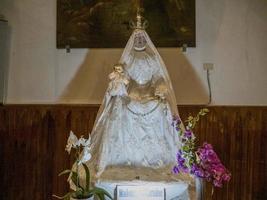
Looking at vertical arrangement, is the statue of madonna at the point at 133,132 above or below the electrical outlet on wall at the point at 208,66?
below

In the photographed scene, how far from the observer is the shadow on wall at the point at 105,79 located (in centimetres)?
383

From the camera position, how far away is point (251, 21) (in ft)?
12.5

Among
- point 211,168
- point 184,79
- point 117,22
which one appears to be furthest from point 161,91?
point 117,22

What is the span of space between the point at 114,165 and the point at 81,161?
45cm

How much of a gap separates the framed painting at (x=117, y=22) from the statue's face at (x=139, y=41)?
1.08 meters

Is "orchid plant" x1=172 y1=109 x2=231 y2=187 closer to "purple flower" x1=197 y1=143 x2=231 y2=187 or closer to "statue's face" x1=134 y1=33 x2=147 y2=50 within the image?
"purple flower" x1=197 y1=143 x2=231 y2=187

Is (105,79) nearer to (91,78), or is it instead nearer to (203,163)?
(91,78)

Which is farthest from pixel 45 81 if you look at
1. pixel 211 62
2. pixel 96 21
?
pixel 211 62

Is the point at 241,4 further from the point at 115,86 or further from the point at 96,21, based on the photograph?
the point at 115,86

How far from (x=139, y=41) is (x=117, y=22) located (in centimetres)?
117

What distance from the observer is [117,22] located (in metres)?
3.83

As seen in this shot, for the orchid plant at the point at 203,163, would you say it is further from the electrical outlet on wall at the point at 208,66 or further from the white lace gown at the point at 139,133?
the electrical outlet on wall at the point at 208,66

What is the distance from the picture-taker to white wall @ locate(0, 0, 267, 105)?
12.5 ft

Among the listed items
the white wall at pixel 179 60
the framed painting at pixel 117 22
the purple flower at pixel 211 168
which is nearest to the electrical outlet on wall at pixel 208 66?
the white wall at pixel 179 60
